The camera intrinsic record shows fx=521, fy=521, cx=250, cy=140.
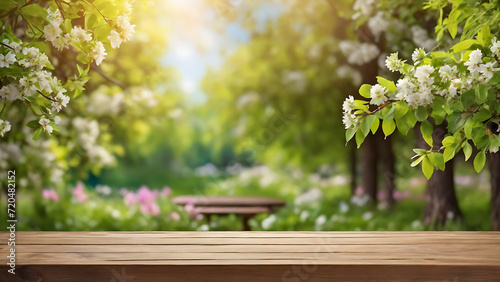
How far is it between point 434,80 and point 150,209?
19.0 ft

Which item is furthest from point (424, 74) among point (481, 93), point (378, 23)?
point (378, 23)

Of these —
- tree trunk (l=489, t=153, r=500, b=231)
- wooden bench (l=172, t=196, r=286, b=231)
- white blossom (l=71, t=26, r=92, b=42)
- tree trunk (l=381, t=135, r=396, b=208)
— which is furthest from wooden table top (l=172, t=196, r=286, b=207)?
white blossom (l=71, t=26, r=92, b=42)

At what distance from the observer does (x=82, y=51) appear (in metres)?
3.13

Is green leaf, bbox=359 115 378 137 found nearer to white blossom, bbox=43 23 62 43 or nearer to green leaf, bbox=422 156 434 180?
green leaf, bbox=422 156 434 180

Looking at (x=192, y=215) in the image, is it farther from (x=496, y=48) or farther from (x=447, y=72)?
(x=496, y=48)

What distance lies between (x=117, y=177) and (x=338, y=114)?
12.5m

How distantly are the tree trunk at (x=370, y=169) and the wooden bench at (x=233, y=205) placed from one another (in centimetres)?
327

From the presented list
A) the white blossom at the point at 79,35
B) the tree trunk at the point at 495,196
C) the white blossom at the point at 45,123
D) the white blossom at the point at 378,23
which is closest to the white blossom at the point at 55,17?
the white blossom at the point at 79,35

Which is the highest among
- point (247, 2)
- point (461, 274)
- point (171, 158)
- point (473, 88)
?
point (171, 158)

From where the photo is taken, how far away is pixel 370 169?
1018 cm

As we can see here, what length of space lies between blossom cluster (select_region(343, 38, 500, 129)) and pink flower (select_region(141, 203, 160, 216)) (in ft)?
17.5

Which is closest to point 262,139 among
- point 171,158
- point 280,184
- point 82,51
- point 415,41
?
point 415,41

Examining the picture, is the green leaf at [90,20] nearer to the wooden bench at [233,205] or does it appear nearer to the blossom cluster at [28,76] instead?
the blossom cluster at [28,76]

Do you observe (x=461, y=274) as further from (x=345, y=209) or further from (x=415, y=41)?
(x=345, y=209)
